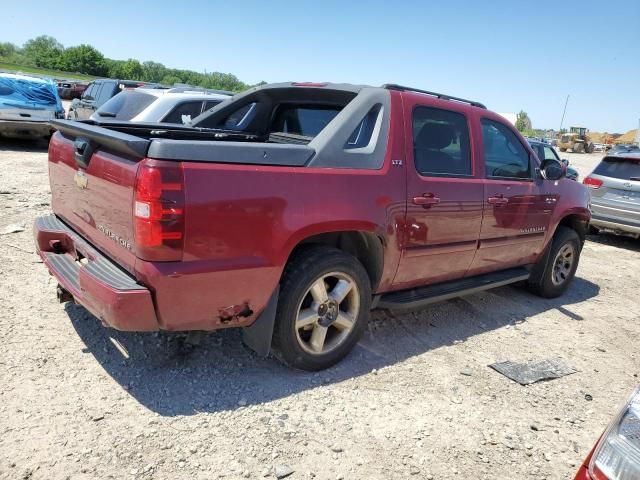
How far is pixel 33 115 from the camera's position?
11.6 metres

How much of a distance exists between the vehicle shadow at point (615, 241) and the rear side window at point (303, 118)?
7.55m

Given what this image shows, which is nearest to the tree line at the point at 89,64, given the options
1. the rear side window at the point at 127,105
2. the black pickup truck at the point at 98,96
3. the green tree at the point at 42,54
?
the green tree at the point at 42,54

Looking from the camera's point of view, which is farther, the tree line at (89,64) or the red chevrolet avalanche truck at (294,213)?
the tree line at (89,64)

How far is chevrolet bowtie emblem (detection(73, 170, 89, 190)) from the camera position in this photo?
10.3 feet

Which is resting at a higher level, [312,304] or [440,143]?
[440,143]

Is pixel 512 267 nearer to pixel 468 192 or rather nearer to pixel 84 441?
pixel 468 192

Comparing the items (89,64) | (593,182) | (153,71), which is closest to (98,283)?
(593,182)

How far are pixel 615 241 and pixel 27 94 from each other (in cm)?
1331

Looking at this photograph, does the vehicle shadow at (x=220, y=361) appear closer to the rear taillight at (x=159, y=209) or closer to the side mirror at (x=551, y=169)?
the rear taillight at (x=159, y=209)

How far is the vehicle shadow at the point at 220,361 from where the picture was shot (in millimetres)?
3053

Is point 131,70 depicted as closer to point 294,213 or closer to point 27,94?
point 27,94

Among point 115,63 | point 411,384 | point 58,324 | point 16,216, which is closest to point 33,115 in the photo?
point 16,216

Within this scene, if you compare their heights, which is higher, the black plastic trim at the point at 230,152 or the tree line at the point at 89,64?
the tree line at the point at 89,64

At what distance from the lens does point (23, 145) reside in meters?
12.8
